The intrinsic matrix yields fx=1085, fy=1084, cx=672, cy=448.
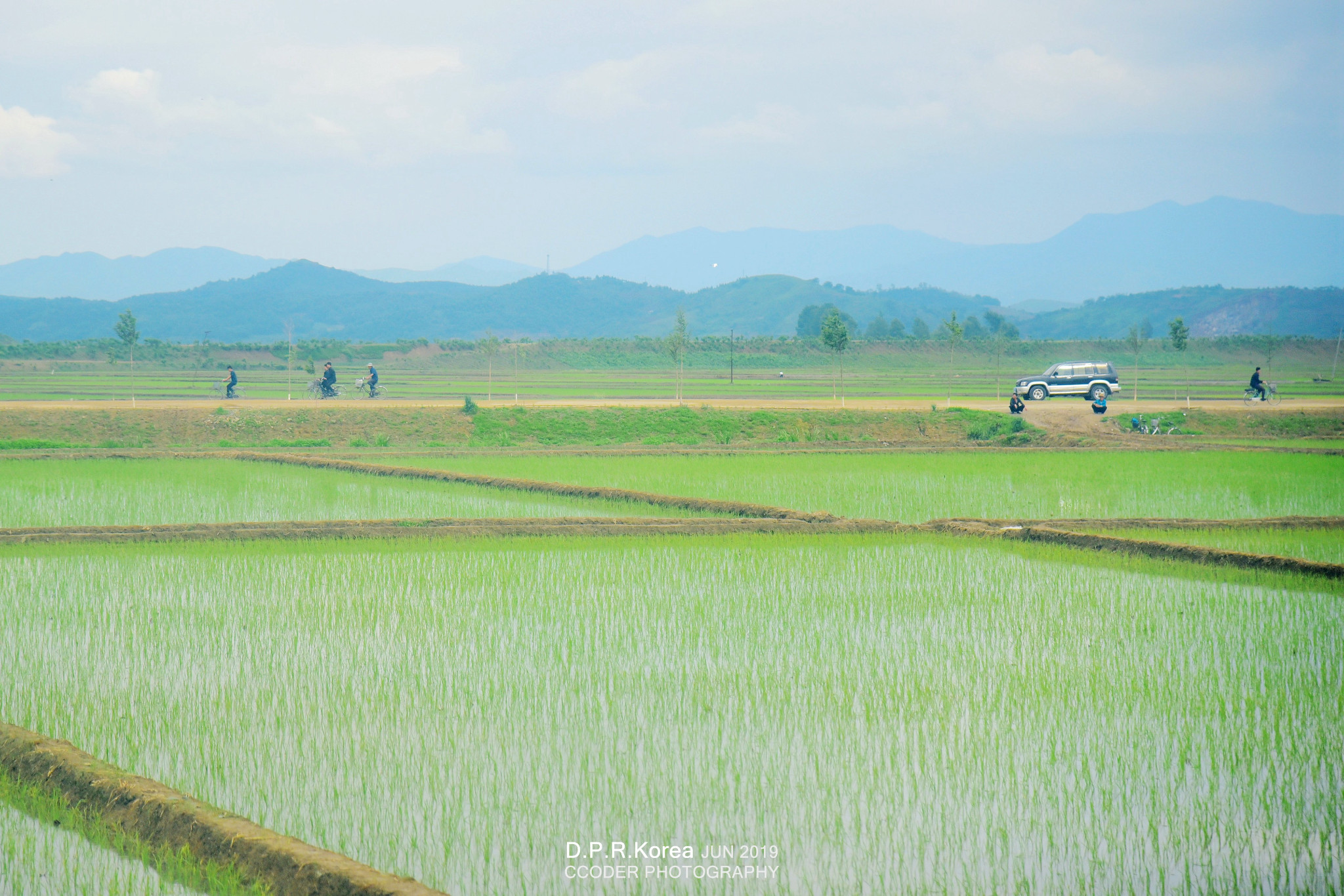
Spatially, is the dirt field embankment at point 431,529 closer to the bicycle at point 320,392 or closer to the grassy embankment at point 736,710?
the grassy embankment at point 736,710

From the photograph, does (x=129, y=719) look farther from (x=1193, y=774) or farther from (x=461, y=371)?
(x=461, y=371)

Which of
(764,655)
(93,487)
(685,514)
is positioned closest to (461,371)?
(93,487)

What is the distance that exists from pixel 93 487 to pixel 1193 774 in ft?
71.8

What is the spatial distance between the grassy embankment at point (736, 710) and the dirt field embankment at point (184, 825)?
0.34 m

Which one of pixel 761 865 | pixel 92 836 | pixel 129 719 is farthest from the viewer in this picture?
pixel 129 719

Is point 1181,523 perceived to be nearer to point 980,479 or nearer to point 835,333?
point 980,479

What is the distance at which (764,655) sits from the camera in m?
9.78

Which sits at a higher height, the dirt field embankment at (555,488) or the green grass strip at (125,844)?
the dirt field embankment at (555,488)

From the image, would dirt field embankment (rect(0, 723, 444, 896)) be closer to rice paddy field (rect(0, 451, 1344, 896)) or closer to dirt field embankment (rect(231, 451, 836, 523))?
rice paddy field (rect(0, 451, 1344, 896))

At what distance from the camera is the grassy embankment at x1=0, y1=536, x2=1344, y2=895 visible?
Result: 5.97 m

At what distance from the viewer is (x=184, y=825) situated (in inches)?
231

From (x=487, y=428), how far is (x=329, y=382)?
9851mm

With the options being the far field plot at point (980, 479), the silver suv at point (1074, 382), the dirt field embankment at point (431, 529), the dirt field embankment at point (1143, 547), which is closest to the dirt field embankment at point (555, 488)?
the dirt field embankment at point (431, 529)

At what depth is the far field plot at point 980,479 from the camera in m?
19.9
